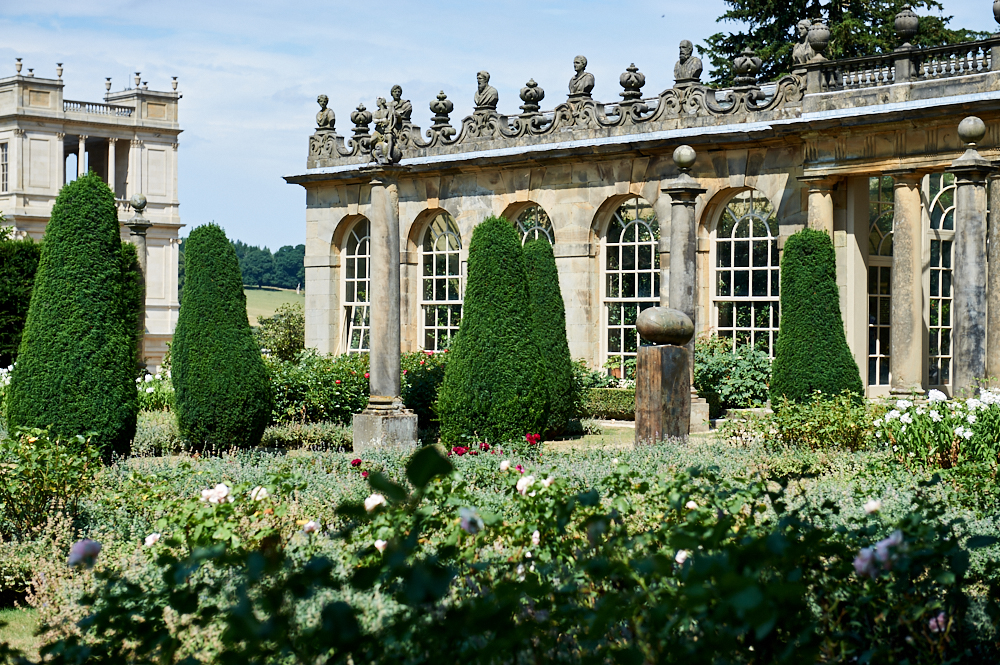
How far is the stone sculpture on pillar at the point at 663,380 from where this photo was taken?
12.1 metres

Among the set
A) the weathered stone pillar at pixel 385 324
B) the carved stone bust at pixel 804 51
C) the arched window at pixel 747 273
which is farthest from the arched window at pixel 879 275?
the weathered stone pillar at pixel 385 324

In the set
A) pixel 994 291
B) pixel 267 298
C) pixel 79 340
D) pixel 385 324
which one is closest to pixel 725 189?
pixel 994 291

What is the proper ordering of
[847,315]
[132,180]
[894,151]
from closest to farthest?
[894,151] → [847,315] → [132,180]

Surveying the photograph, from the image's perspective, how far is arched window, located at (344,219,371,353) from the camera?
77.6 ft

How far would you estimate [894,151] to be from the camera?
53.5 ft

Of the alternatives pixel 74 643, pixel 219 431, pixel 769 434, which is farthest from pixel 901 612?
pixel 219 431

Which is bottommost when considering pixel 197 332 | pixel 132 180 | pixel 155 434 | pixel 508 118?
pixel 155 434

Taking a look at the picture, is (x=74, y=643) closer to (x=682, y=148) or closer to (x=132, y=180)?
(x=682, y=148)

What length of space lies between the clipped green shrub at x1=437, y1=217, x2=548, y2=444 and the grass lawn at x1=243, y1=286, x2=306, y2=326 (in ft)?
219

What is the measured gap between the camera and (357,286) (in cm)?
2388

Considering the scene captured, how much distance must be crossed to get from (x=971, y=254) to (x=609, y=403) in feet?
22.2

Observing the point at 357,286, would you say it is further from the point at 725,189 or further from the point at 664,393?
the point at 664,393

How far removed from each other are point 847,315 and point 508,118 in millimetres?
7337

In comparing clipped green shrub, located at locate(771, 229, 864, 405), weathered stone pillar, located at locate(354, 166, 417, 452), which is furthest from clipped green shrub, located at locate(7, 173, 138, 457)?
clipped green shrub, located at locate(771, 229, 864, 405)
